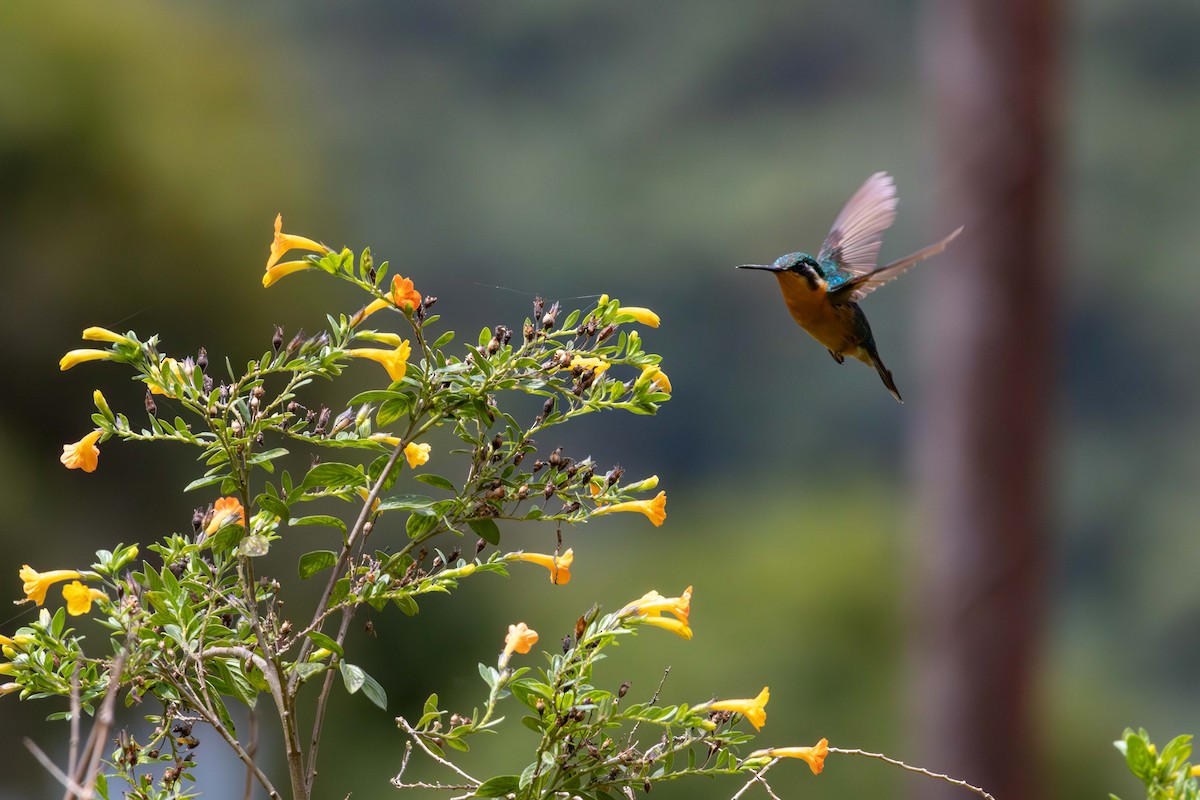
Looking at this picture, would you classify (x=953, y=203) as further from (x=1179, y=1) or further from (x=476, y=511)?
(x=1179, y=1)

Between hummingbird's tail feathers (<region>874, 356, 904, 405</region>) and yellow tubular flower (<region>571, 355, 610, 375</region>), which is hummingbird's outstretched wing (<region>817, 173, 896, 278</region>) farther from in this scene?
yellow tubular flower (<region>571, 355, 610, 375</region>)

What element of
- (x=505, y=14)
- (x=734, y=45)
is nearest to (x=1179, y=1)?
(x=734, y=45)

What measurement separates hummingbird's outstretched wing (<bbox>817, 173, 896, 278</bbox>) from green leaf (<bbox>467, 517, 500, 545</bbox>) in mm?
627

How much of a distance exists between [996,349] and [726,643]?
2399 millimetres

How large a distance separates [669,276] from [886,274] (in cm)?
756

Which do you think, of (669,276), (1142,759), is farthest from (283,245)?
(669,276)

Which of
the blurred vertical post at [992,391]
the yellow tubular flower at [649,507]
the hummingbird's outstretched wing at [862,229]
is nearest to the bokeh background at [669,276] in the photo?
the blurred vertical post at [992,391]

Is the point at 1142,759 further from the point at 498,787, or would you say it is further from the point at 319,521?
the point at 319,521

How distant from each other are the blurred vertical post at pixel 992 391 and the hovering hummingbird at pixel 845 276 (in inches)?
36.0

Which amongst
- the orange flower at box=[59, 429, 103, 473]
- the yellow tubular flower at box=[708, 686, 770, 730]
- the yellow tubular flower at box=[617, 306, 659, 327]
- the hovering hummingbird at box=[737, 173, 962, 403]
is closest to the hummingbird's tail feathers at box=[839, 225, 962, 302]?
the hovering hummingbird at box=[737, 173, 962, 403]

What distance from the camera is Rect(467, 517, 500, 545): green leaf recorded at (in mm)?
716

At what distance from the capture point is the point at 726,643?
14.3ft

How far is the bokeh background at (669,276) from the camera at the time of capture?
3539 millimetres

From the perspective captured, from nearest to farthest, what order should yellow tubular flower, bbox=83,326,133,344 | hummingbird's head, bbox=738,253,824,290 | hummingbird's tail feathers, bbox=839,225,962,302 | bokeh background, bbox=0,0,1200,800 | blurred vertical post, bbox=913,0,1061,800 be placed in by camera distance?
yellow tubular flower, bbox=83,326,133,344 < hummingbird's tail feathers, bbox=839,225,962,302 < hummingbird's head, bbox=738,253,824,290 < blurred vertical post, bbox=913,0,1061,800 < bokeh background, bbox=0,0,1200,800
